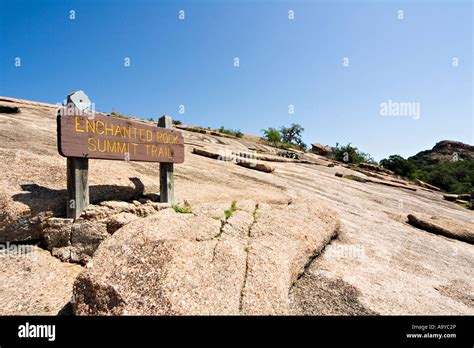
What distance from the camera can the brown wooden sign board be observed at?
4617 mm

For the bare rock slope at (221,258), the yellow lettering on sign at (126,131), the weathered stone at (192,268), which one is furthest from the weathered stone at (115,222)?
the yellow lettering on sign at (126,131)

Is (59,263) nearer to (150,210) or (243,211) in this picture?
(150,210)

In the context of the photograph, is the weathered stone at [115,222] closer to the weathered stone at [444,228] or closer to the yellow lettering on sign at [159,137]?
the yellow lettering on sign at [159,137]

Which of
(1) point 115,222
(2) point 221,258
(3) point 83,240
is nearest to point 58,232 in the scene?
(3) point 83,240

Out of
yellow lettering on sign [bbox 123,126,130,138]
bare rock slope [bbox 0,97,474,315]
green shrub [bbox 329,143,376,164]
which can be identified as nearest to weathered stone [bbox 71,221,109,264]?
bare rock slope [bbox 0,97,474,315]

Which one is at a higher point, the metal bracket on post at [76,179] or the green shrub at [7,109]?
the green shrub at [7,109]

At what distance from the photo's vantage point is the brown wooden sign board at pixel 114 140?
15.1 ft

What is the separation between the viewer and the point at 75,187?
4.71 metres

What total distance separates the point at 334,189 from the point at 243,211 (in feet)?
31.1

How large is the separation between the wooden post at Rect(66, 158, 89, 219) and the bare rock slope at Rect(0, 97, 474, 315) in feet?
1.42

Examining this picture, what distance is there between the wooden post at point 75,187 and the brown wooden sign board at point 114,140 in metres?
0.20

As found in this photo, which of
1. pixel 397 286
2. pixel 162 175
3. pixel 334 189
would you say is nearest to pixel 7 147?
pixel 162 175

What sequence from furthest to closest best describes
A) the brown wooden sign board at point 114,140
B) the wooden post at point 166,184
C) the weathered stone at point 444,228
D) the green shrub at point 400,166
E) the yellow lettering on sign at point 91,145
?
the green shrub at point 400,166
the weathered stone at point 444,228
the wooden post at point 166,184
the yellow lettering on sign at point 91,145
the brown wooden sign board at point 114,140

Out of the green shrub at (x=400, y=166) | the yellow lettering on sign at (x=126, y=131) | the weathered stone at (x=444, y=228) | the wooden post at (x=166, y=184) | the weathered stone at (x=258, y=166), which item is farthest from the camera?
the green shrub at (x=400, y=166)
